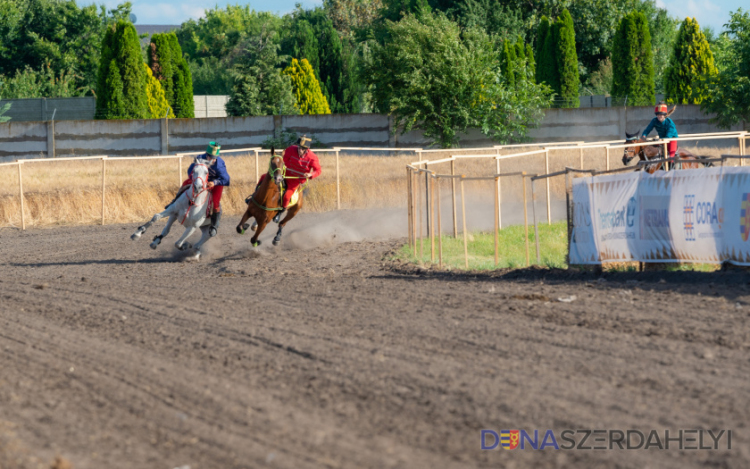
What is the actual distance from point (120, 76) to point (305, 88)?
16941 millimetres

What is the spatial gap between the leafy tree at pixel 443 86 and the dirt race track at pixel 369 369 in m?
20.4

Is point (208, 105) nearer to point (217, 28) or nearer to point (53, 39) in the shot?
point (53, 39)

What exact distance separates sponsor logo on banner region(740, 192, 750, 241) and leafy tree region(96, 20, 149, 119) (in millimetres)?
33249

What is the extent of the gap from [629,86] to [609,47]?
51.2 ft

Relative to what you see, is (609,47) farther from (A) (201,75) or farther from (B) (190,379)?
(B) (190,379)

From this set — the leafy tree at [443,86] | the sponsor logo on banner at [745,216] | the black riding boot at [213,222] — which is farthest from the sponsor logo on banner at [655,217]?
the leafy tree at [443,86]

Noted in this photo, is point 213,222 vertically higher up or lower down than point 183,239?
higher up

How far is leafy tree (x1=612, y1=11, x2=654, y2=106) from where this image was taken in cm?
4259

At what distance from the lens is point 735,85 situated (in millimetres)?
31406

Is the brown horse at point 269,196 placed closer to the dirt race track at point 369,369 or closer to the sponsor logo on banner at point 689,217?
the dirt race track at point 369,369

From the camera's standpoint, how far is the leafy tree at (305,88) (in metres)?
53.3

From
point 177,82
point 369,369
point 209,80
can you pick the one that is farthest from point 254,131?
point 209,80

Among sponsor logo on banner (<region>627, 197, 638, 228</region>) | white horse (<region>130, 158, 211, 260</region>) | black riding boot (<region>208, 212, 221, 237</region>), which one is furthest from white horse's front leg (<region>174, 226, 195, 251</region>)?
sponsor logo on banner (<region>627, 197, 638, 228</region>)

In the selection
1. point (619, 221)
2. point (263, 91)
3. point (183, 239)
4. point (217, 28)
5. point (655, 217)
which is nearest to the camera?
point (655, 217)
